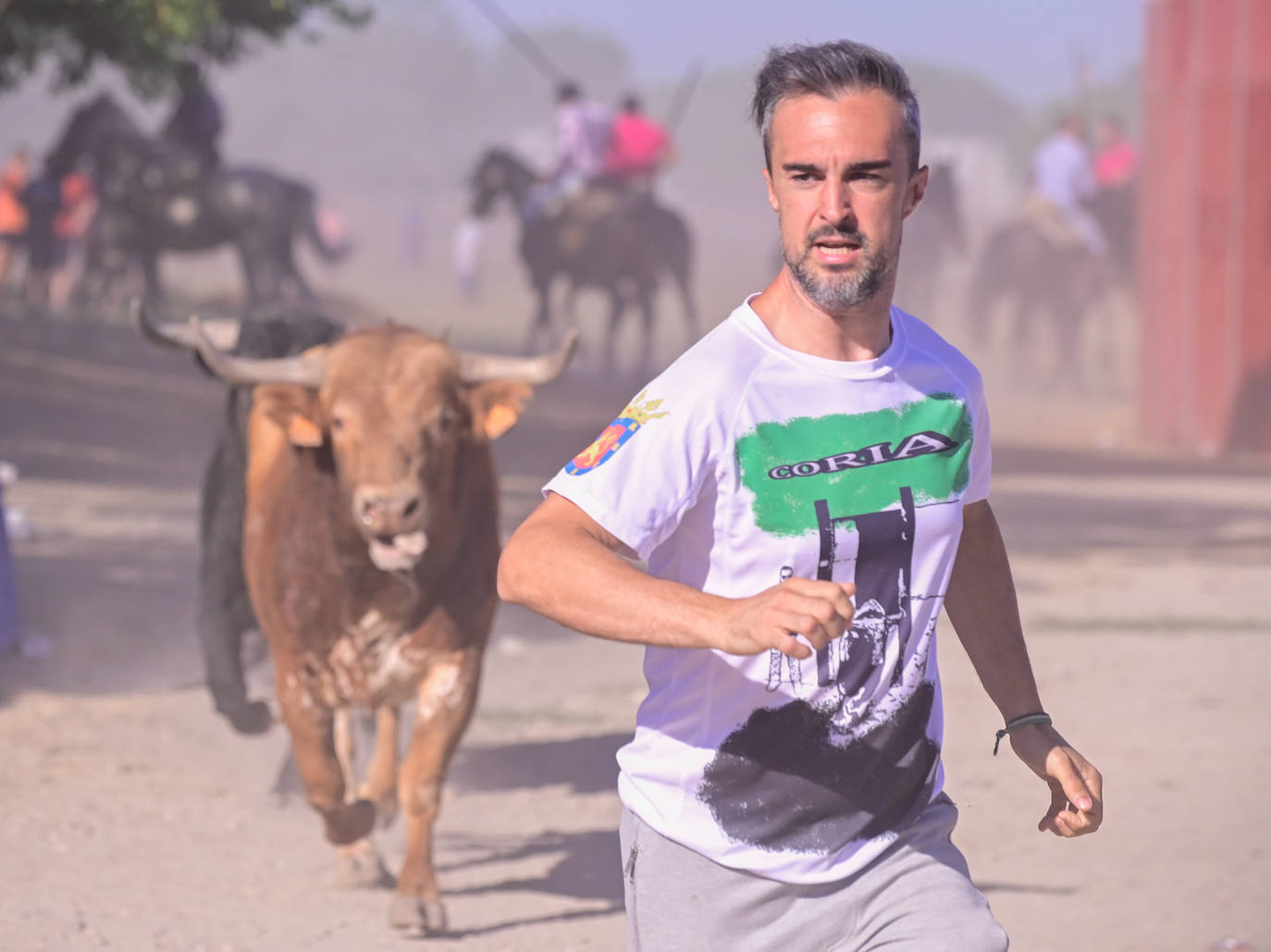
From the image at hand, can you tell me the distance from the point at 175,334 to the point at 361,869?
1.82 metres

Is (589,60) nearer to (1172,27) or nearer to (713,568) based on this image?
(1172,27)

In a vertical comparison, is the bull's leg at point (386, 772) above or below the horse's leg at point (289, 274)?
above

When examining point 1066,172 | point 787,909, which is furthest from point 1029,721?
point 1066,172

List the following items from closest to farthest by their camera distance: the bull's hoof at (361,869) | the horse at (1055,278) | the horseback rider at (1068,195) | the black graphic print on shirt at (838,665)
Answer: the black graphic print on shirt at (838,665), the bull's hoof at (361,869), the horseback rider at (1068,195), the horse at (1055,278)

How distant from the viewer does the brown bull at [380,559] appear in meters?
5.79

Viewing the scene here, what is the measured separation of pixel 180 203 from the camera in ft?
75.5

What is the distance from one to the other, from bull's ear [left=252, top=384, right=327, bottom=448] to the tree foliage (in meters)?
6.40

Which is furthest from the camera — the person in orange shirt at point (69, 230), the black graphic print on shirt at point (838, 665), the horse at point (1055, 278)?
the horse at point (1055, 278)

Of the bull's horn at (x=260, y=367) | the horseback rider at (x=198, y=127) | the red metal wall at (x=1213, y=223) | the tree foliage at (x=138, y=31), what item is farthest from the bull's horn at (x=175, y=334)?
the horseback rider at (x=198, y=127)

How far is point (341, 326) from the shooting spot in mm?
7094

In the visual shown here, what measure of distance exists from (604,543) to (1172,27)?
2038 centimetres

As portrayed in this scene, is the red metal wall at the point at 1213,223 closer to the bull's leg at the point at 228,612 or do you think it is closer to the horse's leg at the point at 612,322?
the horse's leg at the point at 612,322

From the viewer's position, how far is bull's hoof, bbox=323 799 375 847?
19.3ft

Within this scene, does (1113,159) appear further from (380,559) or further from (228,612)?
(380,559)
